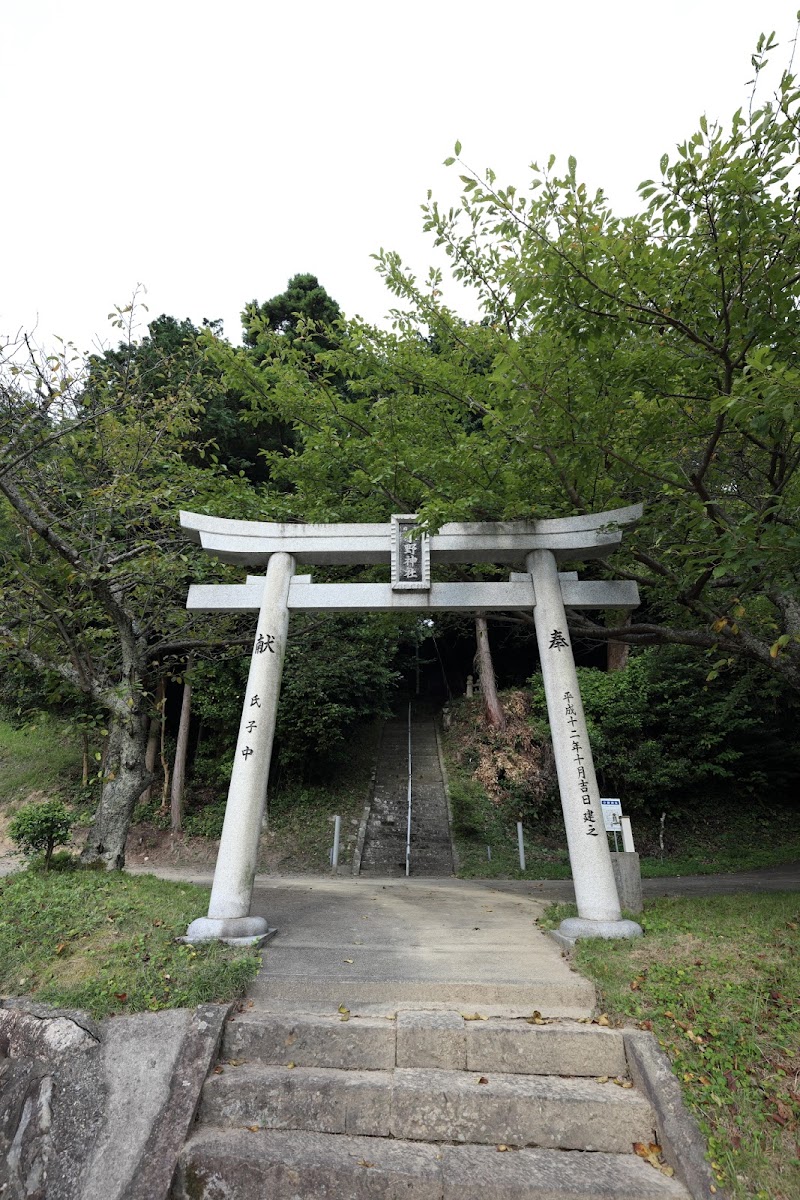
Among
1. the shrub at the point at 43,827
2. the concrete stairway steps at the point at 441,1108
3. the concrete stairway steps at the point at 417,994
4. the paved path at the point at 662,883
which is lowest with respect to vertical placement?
the concrete stairway steps at the point at 441,1108

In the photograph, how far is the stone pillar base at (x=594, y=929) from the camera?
500 cm

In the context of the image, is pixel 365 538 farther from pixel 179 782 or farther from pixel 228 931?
pixel 179 782

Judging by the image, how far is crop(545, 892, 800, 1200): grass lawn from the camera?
2854 mm

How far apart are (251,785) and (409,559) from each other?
273 cm

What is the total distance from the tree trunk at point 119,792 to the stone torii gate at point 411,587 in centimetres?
180

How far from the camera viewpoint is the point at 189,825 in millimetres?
14195

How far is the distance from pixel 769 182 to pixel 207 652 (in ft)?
29.5

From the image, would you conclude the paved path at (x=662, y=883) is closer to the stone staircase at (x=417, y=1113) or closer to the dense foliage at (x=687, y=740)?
the dense foliage at (x=687, y=740)

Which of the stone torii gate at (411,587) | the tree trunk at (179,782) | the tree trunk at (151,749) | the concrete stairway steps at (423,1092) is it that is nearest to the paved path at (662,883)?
the tree trunk at (179,782)

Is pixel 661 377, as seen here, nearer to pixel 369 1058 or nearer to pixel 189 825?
pixel 369 1058

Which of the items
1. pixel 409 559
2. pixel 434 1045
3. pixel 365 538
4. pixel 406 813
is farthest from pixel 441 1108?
pixel 406 813

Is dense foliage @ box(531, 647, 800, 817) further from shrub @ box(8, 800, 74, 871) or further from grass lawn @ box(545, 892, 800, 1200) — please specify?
shrub @ box(8, 800, 74, 871)

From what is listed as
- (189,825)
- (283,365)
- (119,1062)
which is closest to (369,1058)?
(119,1062)

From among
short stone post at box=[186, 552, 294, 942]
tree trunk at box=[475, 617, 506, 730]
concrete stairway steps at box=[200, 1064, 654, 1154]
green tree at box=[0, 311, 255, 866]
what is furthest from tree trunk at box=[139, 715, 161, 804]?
concrete stairway steps at box=[200, 1064, 654, 1154]
